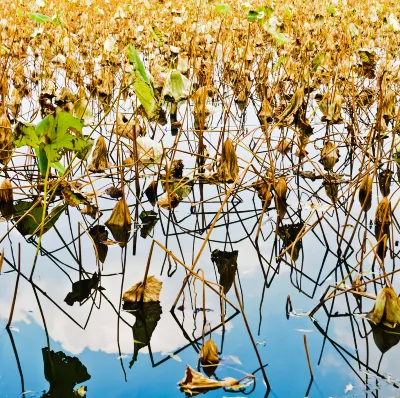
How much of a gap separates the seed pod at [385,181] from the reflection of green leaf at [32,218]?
1.08m

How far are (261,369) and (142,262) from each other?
1.94ft

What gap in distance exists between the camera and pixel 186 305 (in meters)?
1.50

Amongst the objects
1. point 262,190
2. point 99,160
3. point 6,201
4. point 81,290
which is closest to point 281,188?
point 262,190

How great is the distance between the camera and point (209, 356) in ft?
4.13

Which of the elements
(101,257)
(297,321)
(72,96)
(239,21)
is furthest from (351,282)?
(239,21)

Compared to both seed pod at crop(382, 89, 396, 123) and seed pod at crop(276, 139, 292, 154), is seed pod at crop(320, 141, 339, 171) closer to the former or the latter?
seed pod at crop(276, 139, 292, 154)

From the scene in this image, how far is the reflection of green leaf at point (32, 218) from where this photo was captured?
196 cm

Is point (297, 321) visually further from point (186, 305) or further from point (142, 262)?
point (142, 262)

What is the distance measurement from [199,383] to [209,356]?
0.08m

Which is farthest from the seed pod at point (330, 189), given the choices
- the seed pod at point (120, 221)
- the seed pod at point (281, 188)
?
the seed pod at point (120, 221)

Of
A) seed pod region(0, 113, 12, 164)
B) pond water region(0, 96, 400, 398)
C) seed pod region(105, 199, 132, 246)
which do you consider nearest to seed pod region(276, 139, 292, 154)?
pond water region(0, 96, 400, 398)

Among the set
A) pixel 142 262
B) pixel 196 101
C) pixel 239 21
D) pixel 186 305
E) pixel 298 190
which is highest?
pixel 239 21

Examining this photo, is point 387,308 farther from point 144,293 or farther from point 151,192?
point 151,192

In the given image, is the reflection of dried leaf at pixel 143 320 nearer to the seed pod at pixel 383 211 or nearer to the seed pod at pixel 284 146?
the seed pod at pixel 383 211
